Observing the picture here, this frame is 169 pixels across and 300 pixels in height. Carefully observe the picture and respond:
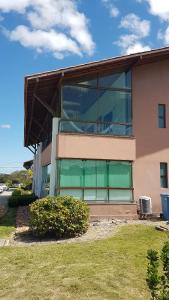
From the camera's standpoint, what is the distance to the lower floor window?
1647cm

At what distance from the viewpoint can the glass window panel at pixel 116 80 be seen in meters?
18.1

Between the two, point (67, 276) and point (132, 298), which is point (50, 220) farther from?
point (132, 298)

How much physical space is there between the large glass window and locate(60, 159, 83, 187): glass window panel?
62.1 inches

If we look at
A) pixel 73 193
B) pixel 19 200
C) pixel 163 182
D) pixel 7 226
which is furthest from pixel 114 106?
pixel 19 200

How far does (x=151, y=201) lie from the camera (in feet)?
59.1

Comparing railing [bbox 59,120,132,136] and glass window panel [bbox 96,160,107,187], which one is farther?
glass window panel [bbox 96,160,107,187]

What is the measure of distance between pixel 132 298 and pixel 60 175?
9.41 m

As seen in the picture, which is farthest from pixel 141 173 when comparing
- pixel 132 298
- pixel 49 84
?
pixel 132 298

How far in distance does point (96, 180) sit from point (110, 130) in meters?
2.70

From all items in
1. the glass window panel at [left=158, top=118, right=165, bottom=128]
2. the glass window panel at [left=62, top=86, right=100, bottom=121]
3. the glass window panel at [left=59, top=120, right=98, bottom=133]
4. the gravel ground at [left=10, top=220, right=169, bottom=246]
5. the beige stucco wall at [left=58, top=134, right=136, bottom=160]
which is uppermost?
the glass window panel at [left=62, top=86, right=100, bottom=121]

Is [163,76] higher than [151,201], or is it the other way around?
[163,76]

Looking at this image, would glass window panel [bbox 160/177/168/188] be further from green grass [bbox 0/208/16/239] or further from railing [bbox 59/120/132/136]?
green grass [bbox 0/208/16/239]

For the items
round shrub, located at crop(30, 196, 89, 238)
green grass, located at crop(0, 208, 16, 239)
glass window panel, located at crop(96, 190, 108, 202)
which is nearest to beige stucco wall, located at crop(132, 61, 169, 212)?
glass window panel, located at crop(96, 190, 108, 202)

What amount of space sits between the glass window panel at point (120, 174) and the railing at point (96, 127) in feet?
5.21
